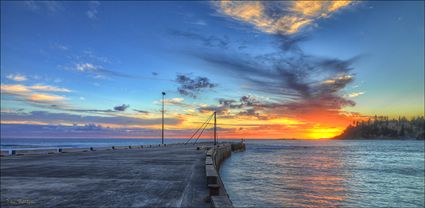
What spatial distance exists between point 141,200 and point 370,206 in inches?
628

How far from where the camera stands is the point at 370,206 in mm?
20797

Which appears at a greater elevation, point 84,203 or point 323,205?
point 84,203

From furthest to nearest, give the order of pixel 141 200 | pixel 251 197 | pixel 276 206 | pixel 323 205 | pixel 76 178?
pixel 251 197
pixel 323 205
pixel 276 206
pixel 76 178
pixel 141 200

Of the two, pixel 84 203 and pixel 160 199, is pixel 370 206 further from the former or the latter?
pixel 84 203

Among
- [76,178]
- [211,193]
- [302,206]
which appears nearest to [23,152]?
[76,178]

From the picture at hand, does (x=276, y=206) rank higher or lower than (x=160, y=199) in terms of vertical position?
lower

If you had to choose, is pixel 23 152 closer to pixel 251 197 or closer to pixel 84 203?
pixel 251 197

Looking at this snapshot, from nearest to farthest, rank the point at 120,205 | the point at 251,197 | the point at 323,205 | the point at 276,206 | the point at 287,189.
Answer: the point at 120,205
the point at 276,206
the point at 323,205
the point at 251,197
the point at 287,189

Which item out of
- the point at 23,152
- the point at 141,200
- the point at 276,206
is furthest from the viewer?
the point at 23,152

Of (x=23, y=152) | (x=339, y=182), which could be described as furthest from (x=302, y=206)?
(x=23, y=152)

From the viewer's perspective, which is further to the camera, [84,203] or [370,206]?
[370,206]

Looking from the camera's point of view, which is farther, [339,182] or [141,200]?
[339,182]

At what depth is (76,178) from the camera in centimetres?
1605

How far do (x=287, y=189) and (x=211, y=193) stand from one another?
17004mm
